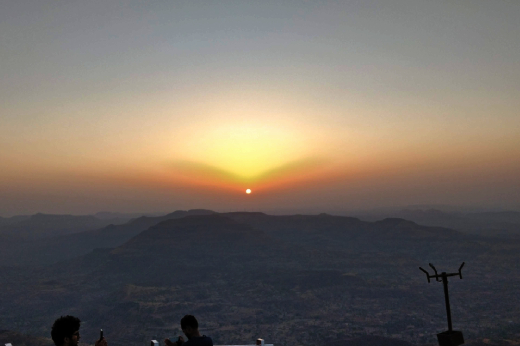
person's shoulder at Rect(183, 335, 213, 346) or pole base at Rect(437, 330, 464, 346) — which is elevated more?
person's shoulder at Rect(183, 335, 213, 346)

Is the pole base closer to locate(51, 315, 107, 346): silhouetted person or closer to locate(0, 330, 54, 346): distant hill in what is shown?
locate(51, 315, 107, 346): silhouetted person

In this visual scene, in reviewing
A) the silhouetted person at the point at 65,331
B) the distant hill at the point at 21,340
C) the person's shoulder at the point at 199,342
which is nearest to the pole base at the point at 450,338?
the person's shoulder at the point at 199,342

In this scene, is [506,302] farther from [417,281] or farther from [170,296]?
[170,296]

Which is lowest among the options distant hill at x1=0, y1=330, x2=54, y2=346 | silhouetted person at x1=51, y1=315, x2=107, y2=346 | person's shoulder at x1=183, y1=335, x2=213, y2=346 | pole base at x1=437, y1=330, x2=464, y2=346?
distant hill at x1=0, y1=330, x2=54, y2=346

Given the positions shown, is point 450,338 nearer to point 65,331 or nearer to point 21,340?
point 65,331

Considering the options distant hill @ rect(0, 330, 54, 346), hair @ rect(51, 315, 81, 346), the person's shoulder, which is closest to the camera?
hair @ rect(51, 315, 81, 346)

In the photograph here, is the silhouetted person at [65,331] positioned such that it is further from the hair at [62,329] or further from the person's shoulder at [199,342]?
the person's shoulder at [199,342]

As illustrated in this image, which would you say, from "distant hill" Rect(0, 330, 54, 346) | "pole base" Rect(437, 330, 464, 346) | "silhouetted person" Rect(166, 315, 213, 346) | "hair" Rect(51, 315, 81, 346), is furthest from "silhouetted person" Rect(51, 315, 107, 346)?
"distant hill" Rect(0, 330, 54, 346)

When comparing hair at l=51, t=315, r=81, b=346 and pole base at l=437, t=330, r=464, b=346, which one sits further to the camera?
pole base at l=437, t=330, r=464, b=346

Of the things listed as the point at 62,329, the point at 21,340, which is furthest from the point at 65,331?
the point at 21,340
